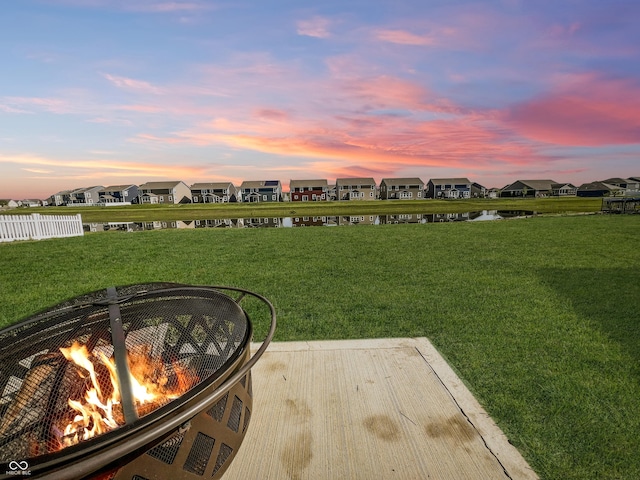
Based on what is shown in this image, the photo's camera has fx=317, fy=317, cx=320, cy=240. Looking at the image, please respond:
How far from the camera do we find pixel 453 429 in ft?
8.38

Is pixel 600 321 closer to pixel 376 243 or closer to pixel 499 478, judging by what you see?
pixel 499 478

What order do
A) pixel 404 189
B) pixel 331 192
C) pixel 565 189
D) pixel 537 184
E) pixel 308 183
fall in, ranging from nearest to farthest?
pixel 308 183 < pixel 404 189 < pixel 331 192 < pixel 537 184 < pixel 565 189

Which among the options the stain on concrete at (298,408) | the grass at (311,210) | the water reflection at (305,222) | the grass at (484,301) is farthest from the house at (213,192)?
the stain on concrete at (298,408)

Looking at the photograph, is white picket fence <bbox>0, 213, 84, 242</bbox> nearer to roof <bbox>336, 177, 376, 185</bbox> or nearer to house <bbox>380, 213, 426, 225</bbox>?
house <bbox>380, 213, 426, 225</bbox>

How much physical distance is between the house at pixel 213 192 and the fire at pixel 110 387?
92.9 metres

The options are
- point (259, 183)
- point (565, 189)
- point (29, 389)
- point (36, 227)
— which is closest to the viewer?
point (29, 389)

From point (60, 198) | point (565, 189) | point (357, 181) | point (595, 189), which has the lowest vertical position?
point (60, 198)

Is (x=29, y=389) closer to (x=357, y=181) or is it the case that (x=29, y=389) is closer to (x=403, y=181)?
(x=357, y=181)

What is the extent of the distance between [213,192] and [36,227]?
254 feet

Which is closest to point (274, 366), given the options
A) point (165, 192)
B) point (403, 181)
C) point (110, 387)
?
point (110, 387)

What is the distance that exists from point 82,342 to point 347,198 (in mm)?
88577

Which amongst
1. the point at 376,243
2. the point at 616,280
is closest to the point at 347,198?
the point at 376,243

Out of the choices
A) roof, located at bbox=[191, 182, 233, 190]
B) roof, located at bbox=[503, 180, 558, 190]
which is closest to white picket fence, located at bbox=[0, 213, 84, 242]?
roof, located at bbox=[191, 182, 233, 190]

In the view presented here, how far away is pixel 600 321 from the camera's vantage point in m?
4.82
